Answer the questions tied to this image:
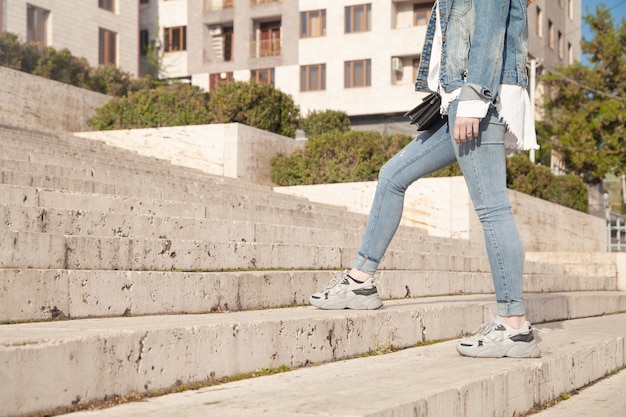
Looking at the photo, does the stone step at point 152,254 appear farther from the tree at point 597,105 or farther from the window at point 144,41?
the window at point 144,41

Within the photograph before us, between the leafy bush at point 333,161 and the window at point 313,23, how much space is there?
2357cm

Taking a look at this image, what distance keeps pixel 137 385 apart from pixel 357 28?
37.6 m

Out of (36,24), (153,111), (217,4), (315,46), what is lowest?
(153,111)

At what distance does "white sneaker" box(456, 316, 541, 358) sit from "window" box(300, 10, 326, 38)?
36.9m

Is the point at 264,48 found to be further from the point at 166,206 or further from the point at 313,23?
the point at 166,206

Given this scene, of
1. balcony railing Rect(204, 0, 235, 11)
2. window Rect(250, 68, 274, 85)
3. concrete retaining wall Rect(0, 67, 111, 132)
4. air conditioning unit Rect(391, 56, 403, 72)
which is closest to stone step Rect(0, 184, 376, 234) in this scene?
concrete retaining wall Rect(0, 67, 111, 132)

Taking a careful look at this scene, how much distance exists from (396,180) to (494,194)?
0.64 meters

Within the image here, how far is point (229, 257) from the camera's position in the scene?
5.96m

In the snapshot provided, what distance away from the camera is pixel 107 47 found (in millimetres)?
35312

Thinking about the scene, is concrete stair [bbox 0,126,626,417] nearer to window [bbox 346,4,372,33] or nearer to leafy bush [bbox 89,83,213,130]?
Answer: leafy bush [bbox 89,83,213,130]

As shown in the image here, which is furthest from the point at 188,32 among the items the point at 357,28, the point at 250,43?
the point at 357,28

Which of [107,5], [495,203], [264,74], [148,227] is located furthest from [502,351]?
[264,74]

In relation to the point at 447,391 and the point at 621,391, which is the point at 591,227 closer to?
the point at 621,391

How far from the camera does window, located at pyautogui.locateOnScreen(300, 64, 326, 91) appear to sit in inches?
1585
